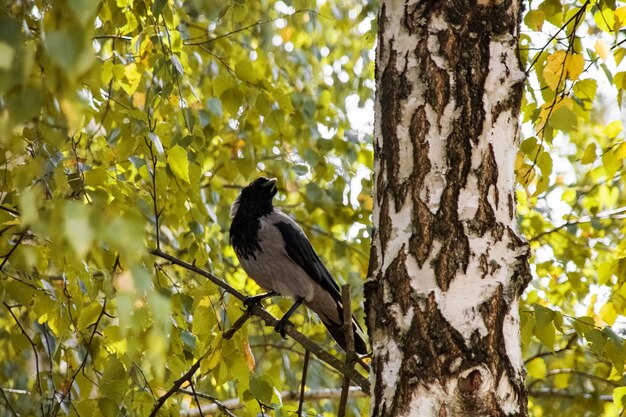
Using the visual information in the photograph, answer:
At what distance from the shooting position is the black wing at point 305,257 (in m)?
3.54

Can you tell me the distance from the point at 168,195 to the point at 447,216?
127 centimetres

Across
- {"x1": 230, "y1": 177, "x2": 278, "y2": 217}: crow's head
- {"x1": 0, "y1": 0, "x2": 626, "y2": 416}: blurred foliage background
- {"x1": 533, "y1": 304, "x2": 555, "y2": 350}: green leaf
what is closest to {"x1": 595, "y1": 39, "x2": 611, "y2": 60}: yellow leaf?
{"x1": 0, "y1": 0, "x2": 626, "y2": 416}: blurred foliage background

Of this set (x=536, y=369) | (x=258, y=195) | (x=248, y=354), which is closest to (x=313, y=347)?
(x=248, y=354)

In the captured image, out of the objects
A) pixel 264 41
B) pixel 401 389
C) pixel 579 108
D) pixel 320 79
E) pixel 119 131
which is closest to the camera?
pixel 401 389

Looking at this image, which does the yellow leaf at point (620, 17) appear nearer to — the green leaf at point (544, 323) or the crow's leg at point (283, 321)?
the green leaf at point (544, 323)

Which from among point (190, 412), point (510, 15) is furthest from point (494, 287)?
point (190, 412)

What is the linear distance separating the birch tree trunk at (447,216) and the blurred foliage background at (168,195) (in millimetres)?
461

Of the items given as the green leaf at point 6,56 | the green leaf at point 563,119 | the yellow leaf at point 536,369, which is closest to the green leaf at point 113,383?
the green leaf at point 6,56

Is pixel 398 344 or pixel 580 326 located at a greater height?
pixel 580 326

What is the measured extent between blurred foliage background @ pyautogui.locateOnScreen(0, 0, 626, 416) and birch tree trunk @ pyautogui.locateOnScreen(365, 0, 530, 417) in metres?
0.46

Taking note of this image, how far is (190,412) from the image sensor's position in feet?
10.1

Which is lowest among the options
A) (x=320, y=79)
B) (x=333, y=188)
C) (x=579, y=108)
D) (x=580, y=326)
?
(x=580, y=326)

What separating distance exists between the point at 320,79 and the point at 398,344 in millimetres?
3989

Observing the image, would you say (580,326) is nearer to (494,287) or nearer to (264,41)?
(494,287)
